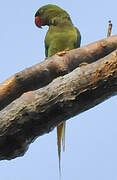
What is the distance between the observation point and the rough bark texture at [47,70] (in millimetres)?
1489

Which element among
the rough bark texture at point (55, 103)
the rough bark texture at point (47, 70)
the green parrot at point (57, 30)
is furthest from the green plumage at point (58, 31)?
the rough bark texture at point (55, 103)

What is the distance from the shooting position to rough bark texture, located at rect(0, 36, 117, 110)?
58.6 inches

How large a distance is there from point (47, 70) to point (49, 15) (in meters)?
1.89

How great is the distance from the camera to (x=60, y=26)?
3.13 metres

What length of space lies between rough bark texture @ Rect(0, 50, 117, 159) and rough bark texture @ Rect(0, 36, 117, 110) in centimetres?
35

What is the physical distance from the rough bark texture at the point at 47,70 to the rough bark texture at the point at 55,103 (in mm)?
351

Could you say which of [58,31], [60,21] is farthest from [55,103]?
[60,21]

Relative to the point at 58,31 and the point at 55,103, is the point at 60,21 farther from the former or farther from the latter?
the point at 55,103

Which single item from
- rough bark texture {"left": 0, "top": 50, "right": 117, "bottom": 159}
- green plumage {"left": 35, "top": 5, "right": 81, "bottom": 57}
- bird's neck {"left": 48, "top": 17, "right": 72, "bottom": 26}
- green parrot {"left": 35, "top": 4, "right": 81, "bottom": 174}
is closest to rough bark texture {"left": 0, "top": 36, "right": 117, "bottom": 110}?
rough bark texture {"left": 0, "top": 50, "right": 117, "bottom": 159}

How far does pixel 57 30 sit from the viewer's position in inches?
122

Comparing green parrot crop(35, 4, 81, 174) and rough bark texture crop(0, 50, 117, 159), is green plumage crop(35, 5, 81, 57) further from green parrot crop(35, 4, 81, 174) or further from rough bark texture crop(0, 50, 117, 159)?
rough bark texture crop(0, 50, 117, 159)

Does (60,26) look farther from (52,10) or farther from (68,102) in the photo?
(68,102)

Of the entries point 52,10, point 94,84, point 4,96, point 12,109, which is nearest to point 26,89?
point 4,96

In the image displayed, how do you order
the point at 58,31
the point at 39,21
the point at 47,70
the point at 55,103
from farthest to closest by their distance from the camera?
the point at 39,21 → the point at 58,31 → the point at 47,70 → the point at 55,103
